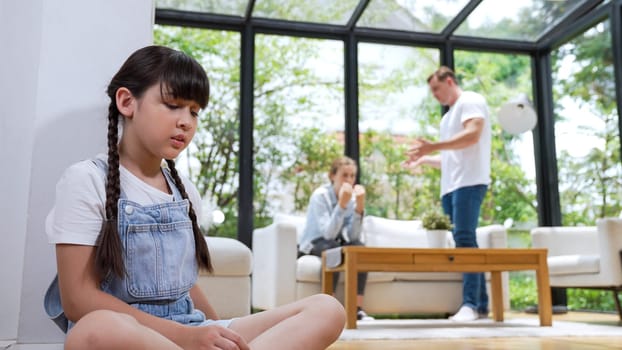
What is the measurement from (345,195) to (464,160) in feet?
2.41

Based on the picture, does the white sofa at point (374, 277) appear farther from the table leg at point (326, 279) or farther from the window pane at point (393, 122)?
the window pane at point (393, 122)

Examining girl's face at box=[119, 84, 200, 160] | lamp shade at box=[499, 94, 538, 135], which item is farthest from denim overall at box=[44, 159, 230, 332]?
lamp shade at box=[499, 94, 538, 135]

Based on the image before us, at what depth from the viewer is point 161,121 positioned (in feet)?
3.90

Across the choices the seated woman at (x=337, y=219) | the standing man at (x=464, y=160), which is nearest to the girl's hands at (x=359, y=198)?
the seated woman at (x=337, y=219)

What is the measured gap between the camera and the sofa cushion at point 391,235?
4.58 metres

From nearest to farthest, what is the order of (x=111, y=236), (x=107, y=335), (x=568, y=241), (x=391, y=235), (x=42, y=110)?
(x=107, y=335) → (x=111, y=236) → (x=42, y=110) → (x=391, y=235) → (x=568, y=241)

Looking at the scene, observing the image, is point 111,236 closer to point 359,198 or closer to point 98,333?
point 98,333

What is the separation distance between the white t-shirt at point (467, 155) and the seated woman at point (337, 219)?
554 millimetres

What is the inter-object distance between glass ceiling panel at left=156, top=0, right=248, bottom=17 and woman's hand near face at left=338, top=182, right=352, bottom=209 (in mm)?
1930

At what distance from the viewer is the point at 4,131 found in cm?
156

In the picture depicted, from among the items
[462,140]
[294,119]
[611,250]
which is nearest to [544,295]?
[611,250]

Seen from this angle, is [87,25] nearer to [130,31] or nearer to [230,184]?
[130,31]

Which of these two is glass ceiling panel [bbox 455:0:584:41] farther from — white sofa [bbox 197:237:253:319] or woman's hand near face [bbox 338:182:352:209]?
white sofa [bbox 197:237:253:319]

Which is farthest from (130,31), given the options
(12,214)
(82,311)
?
(82,311)
